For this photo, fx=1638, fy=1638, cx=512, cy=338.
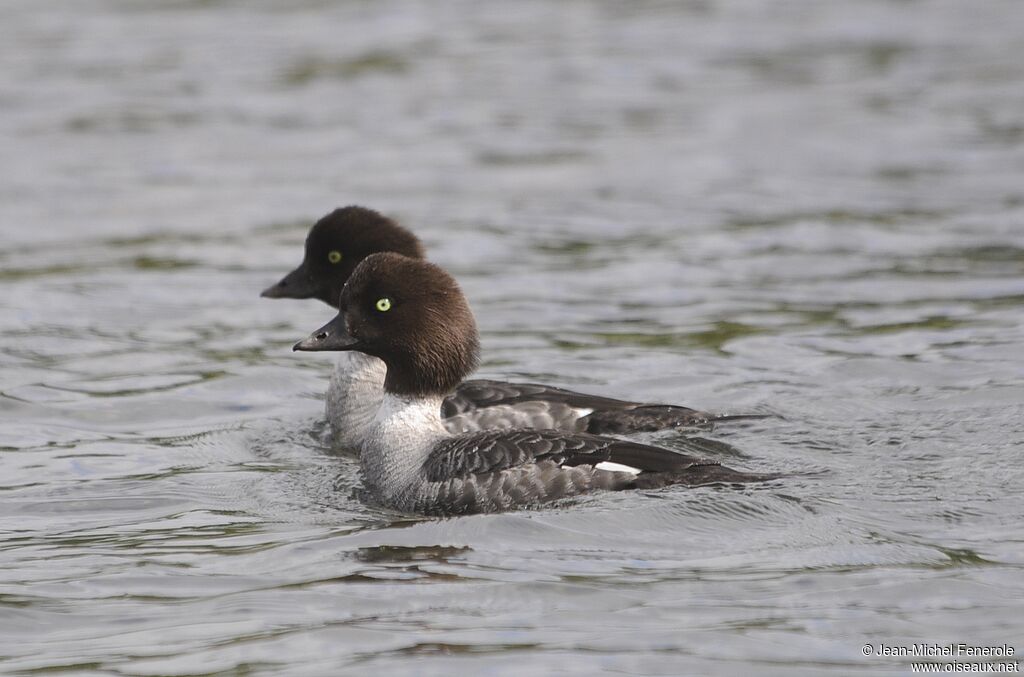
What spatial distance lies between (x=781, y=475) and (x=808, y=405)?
2.03 m

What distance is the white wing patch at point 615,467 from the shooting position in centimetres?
835

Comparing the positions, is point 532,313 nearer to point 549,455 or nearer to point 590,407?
point 590,407

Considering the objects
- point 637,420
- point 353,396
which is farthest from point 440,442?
point 353,396

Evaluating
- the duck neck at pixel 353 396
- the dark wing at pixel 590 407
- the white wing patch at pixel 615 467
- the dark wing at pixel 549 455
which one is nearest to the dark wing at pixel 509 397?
the dark wing at pixel 590 407

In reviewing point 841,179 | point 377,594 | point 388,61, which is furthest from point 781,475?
point 388,61

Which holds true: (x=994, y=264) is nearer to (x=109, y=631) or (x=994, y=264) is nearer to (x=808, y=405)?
(x=808, y=405)

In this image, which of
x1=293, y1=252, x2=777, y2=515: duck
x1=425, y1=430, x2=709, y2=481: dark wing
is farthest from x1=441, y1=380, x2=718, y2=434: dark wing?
x1=425, y1=430, x2=709, y2=481: dark wing

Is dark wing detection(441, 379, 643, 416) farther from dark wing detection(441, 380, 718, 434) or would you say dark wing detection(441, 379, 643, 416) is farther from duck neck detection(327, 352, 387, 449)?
duck neck detection(327, 352, 387, 449)

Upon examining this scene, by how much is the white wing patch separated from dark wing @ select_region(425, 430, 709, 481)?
15 millimetres

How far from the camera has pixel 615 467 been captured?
8367 mm

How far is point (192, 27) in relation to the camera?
23812 mm

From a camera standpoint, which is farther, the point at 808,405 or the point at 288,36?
the point at 288,36

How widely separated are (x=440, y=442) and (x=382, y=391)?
6.05ft

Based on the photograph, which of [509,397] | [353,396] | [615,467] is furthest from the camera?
[353,396]
